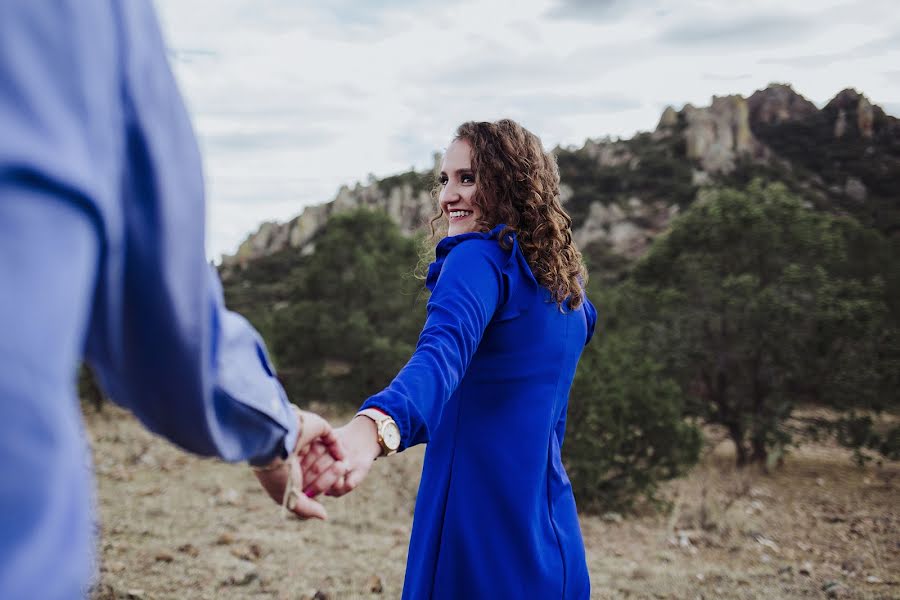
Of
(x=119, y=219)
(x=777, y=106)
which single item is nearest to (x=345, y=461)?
(x=119, y=219)

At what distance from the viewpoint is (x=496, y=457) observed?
1.73 metres

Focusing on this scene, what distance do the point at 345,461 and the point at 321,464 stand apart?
44mm

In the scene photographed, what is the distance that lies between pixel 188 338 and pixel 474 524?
1.14m

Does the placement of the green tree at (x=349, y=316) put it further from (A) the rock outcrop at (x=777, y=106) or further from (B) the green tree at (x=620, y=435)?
(A) the rock outcrop at (x=777, y=106)

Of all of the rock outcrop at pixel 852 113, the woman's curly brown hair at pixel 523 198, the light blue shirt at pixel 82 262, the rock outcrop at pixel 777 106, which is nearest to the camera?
the light blue shirt at pixel 82 262

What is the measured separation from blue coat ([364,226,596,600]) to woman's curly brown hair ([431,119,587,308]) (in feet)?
0.30

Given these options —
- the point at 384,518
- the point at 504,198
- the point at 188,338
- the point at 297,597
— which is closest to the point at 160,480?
the point at 384,518

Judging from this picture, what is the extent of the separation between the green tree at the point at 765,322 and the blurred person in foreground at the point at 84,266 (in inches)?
386

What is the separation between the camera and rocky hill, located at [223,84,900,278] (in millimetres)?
34031

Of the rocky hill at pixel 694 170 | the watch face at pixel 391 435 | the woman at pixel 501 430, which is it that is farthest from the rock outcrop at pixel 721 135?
the watch face at pixel 391 435

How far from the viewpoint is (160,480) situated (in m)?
7.43

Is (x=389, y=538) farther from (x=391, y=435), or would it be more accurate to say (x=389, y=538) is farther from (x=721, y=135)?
(x=721, y=135)

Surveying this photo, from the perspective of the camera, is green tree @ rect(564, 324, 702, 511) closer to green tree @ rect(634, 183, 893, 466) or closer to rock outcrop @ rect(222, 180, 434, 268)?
green tree @ rect(634, 183, 893, 466)

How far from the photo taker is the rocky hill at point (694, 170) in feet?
112
